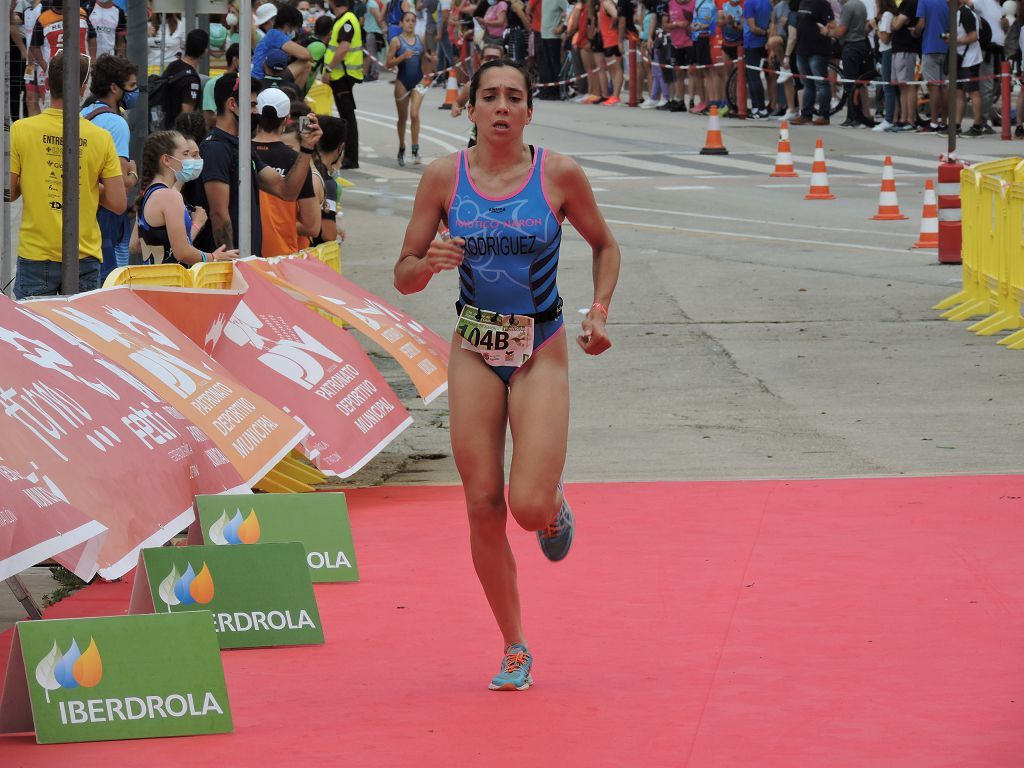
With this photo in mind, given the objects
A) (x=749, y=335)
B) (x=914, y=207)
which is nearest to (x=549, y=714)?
(x=749, y=335)

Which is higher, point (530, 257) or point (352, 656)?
point (530, 257)

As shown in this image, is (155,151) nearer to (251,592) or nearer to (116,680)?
(251,592)

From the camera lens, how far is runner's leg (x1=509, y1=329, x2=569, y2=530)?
581cm

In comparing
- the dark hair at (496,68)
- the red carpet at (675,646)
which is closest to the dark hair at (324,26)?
the red carpet at (675,646)

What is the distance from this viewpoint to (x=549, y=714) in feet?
18.4

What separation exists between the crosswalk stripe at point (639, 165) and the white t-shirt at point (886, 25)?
475 centimetres

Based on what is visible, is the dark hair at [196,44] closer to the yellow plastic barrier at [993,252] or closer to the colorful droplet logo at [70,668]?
the yellow plastic barrier at [993,252]

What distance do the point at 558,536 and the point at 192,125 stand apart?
6661 millimetres

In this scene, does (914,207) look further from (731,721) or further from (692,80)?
(731,721)

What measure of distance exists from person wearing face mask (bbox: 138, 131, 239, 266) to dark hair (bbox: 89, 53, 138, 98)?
5.79ft

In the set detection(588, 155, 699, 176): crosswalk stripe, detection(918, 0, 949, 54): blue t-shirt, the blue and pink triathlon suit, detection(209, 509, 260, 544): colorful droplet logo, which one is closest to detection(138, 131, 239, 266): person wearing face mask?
detection(209, 509, 260, 544): colorful droplet logo

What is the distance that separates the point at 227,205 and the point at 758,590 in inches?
202

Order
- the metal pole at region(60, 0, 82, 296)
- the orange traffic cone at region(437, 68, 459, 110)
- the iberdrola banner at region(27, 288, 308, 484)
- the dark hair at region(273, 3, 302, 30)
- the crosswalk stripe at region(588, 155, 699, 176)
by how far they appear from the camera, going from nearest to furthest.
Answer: the iberdrola banner at region(27, 288, 308, 484)
the metal pole at region(60, 0, 82, 296)
the dark hair at region(273, 3, 302, 30)
the crosswalk stripe at region(588, 155, 699, 176)
the orange traffic cone at region(437, 68, 459, 110)

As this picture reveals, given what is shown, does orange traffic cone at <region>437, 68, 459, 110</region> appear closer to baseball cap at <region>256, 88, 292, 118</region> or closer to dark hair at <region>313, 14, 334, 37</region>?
dark hair at <region>313, 14, 334, 37</region>
